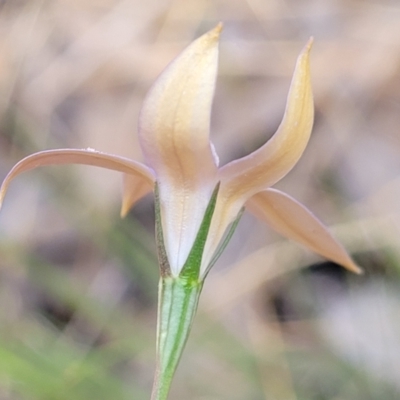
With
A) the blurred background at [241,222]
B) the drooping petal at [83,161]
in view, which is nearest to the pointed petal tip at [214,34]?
the drooping petal at [83,161]

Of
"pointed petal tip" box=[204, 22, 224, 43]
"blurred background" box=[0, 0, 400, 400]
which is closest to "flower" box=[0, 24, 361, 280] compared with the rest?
"pointed petal tip" box=[204, 22, 224, 43]

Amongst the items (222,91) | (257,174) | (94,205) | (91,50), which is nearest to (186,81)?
(257,174)

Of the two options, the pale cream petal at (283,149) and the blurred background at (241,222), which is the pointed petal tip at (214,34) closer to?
the pale cream petal at (283,149)

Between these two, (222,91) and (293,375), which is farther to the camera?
(222,91)

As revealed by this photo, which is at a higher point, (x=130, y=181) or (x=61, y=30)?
(x=61, y=30)

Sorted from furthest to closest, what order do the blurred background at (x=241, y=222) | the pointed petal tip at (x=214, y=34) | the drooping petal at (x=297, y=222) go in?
the blurred background at (x=241, y=222) → the drooping petal at (x=297, y=222) → the pointed petal tip at (x=214, y=34)

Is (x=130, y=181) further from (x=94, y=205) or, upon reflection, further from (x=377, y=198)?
(x=377, y=198)
